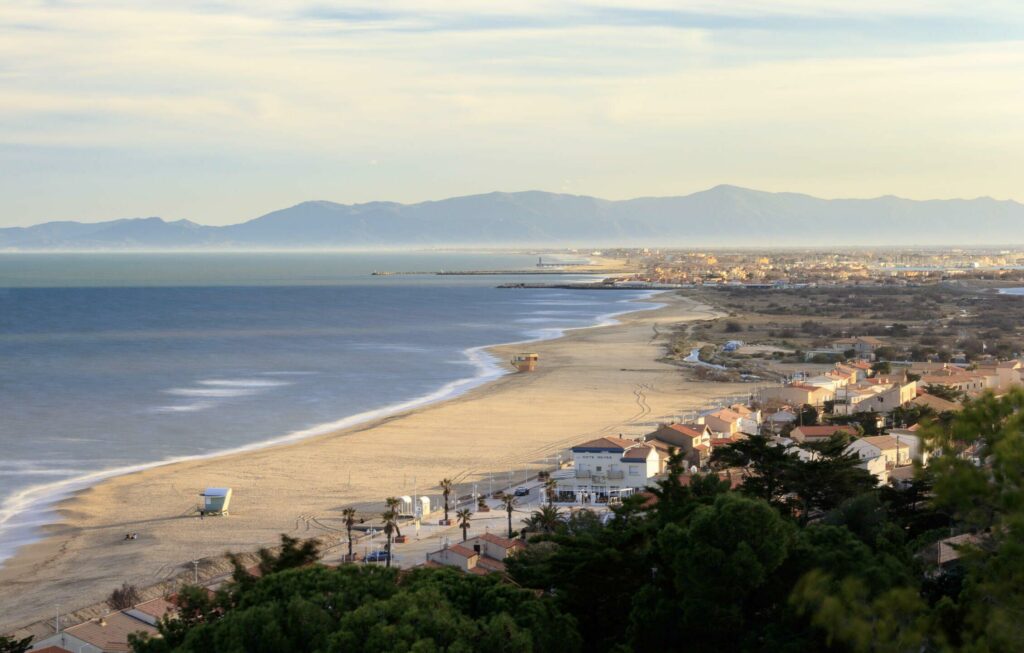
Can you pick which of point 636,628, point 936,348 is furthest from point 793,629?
point 936,348

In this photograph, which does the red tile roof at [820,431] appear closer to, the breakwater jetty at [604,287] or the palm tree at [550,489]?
the palm tree at [550,489]

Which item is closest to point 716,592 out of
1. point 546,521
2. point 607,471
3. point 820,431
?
point 546,521

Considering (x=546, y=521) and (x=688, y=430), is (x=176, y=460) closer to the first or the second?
(x=688, y=430)

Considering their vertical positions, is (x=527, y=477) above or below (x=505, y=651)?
below

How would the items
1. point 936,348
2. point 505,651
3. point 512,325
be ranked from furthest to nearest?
point 512,325 < point 936,348 < point 505,651

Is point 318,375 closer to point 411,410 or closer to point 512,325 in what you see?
point 411,410

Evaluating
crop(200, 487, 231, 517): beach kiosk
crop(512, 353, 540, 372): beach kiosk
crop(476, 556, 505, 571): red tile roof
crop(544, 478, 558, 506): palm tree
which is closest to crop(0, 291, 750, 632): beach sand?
crop(200, 487, 231, 517): beach kiosk


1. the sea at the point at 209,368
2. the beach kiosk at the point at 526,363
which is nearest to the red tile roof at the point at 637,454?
the sea at the point at 209,368
